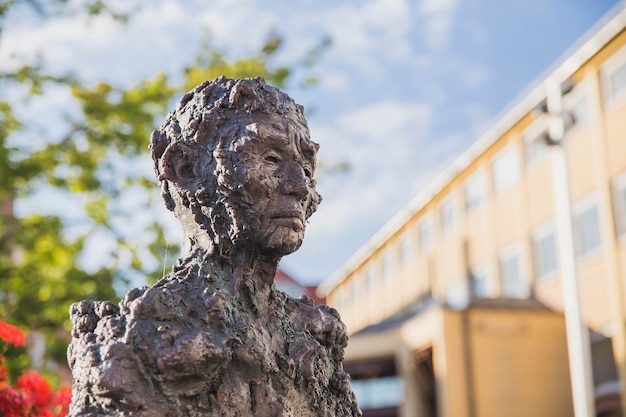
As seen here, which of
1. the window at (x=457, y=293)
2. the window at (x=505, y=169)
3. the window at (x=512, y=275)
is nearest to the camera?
the window at (x=512, y=275)

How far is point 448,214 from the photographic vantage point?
33.5 metres

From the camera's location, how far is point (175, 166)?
305 cm

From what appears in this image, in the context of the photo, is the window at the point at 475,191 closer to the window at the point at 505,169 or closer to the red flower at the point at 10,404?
the window at the point at 505,169

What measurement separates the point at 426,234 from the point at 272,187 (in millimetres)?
32998

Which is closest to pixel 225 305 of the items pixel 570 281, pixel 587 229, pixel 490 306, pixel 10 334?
pixel 10 334

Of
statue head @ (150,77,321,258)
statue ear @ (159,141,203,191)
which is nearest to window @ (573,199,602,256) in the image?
statue head @ (150,77,321,258)

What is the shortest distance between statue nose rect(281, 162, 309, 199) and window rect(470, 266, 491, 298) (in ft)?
89.6

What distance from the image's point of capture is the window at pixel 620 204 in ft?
71.2

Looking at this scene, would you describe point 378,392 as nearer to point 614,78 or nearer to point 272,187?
point 614,78

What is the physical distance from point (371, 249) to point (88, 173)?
96.3ft

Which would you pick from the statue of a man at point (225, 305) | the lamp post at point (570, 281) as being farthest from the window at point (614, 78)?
the statue of a man at point (225, 305)

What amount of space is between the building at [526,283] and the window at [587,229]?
3 centimetres

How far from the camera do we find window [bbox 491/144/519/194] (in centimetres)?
2784

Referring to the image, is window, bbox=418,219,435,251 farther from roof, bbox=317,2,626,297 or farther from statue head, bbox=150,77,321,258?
statue head, bbox=150,77,321,258
